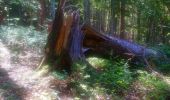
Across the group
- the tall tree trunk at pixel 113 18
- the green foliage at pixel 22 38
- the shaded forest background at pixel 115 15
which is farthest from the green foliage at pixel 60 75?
the tall tree trunk at pixel 113 18

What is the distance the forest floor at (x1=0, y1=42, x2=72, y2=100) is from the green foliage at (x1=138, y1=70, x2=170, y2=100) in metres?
2.80

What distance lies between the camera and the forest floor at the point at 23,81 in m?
7.74

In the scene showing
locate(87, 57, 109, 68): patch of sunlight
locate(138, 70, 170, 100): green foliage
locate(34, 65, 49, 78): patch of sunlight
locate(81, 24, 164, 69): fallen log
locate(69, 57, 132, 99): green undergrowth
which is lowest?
locate(138, 70, 170, 100): green foliage

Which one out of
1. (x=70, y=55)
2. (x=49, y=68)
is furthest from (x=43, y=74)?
(x=70, y=55)

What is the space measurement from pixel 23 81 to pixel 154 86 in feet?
13.9

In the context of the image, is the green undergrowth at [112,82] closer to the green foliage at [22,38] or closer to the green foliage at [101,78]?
the green foliage at [101,78]

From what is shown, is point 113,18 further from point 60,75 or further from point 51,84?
point 51,84

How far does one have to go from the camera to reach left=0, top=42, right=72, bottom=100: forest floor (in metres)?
7.74

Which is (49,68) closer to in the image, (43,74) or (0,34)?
(43,74)

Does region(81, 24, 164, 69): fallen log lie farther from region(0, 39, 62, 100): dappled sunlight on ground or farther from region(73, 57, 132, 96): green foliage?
region(0, 39, 62, 100): dappled sunlight on ground

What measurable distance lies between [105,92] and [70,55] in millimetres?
2142

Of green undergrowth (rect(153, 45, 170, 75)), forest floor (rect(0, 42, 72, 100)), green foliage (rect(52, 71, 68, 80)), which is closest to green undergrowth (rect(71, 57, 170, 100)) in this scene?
green foliage (rect(52, 71, 68, 80))

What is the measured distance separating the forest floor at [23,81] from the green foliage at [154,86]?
9.19ft

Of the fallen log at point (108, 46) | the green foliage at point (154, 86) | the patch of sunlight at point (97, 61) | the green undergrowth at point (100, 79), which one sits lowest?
the green foliage at point (154, 86)
